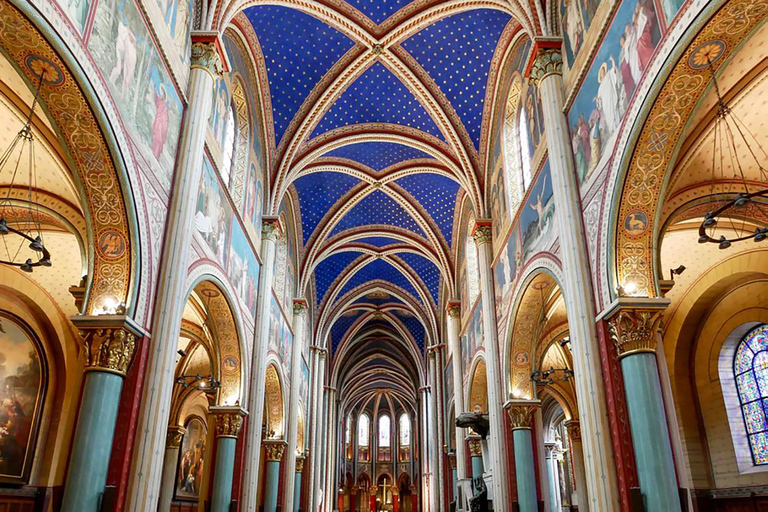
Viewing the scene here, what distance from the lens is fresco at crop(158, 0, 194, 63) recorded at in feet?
31.4

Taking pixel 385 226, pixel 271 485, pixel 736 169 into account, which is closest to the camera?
pixel 736 169

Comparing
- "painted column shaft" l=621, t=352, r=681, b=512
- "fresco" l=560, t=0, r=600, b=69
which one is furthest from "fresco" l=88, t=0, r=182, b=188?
"painted column shaft" l=621, t=352, r=681, b=512

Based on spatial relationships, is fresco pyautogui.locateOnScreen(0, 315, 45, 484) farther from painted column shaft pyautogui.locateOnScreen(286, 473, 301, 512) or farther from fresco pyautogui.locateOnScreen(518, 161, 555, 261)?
fresco pyautogui.locateOnScreen(518, 161, 555, 261)

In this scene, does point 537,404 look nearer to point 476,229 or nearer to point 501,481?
point 501,481

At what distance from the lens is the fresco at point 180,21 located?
9586mm

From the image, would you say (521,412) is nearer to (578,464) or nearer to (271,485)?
(271,485)

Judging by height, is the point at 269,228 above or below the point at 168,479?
above

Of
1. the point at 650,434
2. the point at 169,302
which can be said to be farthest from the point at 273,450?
the point at 650,434

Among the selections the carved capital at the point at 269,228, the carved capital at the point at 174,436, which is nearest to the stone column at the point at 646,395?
the carved capital at the point at 269,228

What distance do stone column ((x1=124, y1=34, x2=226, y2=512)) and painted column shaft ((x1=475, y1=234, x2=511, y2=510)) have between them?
8.12m

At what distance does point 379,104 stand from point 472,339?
8028mm

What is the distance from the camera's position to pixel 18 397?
13.1m

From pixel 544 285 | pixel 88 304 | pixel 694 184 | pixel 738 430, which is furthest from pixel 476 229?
pixel 88 304

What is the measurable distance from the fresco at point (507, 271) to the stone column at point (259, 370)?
6117mm
